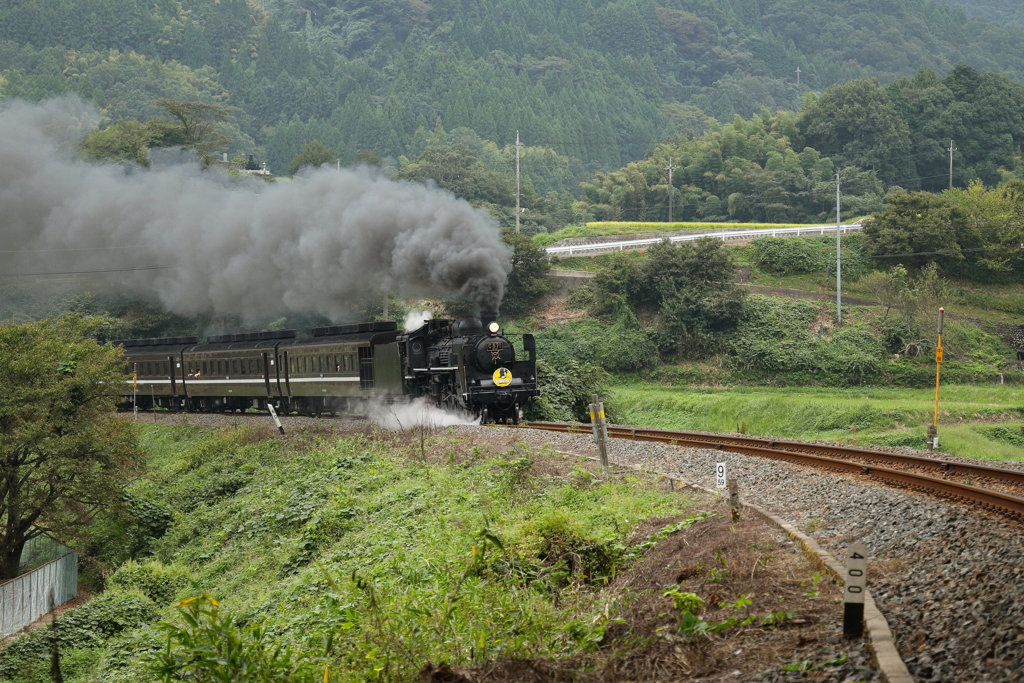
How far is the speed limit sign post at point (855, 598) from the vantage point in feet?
20.4

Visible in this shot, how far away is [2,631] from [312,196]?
1722 cm

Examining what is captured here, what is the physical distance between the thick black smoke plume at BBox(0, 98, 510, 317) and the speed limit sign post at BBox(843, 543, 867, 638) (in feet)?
58.1

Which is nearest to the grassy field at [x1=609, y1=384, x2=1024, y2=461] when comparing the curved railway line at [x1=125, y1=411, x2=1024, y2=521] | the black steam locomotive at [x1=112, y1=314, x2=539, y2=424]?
the black steam locomotive at [x1=112, y1=314, x2=539, y2=424]

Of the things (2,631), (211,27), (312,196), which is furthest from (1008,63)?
(2,631)

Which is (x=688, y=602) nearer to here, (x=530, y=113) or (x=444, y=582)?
(x=444, y=582)

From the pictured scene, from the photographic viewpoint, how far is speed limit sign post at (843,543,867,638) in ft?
20.4

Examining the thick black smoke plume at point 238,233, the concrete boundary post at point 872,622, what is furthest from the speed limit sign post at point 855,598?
the thick black smoke plume at point 238,233

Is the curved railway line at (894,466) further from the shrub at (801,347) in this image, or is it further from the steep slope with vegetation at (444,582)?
the shrub at (801,347)

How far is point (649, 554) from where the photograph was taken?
9.84 m

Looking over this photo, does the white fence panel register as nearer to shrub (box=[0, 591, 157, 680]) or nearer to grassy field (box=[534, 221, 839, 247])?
shrub (box=[0, 591, 157, 680])

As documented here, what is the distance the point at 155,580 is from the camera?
64.4ft

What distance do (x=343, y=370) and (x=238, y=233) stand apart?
10.7 m

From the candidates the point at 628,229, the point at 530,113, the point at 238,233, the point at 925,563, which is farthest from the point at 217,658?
the point at 530,113

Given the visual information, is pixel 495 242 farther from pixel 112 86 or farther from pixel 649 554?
pixel 112 86
